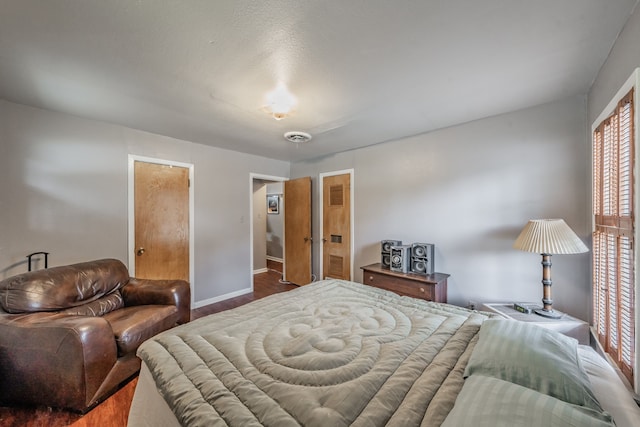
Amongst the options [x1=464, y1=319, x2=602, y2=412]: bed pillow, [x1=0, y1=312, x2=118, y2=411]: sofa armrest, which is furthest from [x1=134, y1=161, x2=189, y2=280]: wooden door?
[x1=464, y1=319, x2=602, y2=412]: bed pillow

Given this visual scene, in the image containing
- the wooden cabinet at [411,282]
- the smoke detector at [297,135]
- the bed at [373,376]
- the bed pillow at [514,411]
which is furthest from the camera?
the smoke detector at [297,135]

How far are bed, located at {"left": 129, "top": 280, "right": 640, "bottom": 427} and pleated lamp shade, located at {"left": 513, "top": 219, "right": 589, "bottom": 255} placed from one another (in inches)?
32.1

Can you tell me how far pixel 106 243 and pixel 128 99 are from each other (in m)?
1.69

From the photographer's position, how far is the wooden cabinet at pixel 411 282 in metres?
2.56

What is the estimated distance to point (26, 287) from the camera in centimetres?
184

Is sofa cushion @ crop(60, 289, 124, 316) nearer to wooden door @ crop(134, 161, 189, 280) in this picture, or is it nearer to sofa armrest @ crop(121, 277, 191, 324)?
sofa armrest @ crop(121, 277, 191, 324)

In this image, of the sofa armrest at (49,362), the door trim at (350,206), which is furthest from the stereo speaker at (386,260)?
the sofa armrest at (49,362)

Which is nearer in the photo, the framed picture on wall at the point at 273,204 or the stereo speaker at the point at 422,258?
the stereo speaker at the point at 422,258

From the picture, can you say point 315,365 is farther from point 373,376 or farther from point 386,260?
point 386,260

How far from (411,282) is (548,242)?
1.25m

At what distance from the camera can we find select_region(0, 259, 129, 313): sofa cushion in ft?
5.92

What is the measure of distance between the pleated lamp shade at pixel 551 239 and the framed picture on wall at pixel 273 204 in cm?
538

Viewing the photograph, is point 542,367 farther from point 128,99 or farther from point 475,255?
point 128,99

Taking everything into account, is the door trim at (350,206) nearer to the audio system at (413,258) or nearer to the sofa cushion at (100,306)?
the audio system at (413,258)
